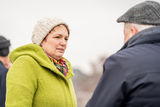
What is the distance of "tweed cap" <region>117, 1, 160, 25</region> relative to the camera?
1643mm

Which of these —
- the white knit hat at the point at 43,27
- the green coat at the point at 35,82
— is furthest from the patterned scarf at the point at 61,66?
the white knit hat at the point at 43,27

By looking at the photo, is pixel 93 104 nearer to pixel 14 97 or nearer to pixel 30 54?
pixel 14 97

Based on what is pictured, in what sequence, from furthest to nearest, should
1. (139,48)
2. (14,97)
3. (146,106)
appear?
(14,97)
(139,48)
(146,106)

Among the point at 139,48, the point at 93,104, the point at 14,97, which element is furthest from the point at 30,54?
the point at 139,48

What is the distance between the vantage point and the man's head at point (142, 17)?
164 centimetres

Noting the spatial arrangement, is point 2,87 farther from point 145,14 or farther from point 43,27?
point 145,14

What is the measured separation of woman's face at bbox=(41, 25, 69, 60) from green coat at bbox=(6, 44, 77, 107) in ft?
0.47

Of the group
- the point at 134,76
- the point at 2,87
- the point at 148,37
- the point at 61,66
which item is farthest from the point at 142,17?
the point at 2,87

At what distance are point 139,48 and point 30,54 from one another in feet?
3.99

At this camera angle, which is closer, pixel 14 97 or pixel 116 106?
pixel 116 106

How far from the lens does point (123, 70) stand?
1404 millimetres

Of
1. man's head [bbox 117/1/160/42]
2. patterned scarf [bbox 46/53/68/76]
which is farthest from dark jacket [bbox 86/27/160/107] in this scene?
patterned scarf [bbox 46/53/68/76]

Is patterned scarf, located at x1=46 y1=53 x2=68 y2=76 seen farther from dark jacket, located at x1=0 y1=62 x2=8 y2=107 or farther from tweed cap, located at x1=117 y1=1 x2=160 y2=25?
tweed cap, located at x1=117 y1=1 x2=160 y2=25

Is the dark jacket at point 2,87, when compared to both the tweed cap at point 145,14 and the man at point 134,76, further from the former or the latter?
the tweed cap at point 145,14
